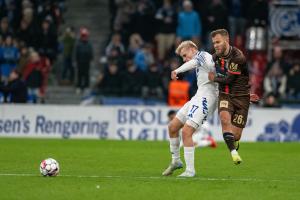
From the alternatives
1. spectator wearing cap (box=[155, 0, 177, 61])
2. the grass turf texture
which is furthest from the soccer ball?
spectator wearing cap (box=[155, 0, 177, 61])

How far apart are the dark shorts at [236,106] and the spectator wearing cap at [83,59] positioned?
45.7 feet

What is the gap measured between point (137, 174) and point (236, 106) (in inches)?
84.0

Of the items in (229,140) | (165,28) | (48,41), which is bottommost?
(229,140)

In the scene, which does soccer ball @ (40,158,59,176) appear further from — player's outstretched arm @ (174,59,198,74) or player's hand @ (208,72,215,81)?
player's hand @ (208,72,215,81)

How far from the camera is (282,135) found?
Answer: 87.5 ft

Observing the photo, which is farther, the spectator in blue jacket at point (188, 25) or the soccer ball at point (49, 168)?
the spectator in blue jacket at point (188, 25)

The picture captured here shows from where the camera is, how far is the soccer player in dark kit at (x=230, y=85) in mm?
14438

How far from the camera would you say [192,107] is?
14.3 metres

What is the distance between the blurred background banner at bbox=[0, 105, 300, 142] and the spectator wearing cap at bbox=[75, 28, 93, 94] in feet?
8.97

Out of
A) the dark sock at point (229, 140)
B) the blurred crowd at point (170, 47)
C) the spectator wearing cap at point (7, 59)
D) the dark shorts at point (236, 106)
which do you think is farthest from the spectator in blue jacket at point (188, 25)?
the dark sock at point (229, 140)

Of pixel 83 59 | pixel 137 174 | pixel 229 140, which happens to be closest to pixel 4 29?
pixel 83 59

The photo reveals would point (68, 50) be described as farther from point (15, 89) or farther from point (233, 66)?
point (233, 66)

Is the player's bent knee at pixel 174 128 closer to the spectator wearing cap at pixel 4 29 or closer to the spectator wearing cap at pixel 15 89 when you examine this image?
the spectator wearing cap at pixel 15 89

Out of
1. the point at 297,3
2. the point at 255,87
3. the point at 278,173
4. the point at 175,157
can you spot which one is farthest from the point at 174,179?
the point at 297,3
